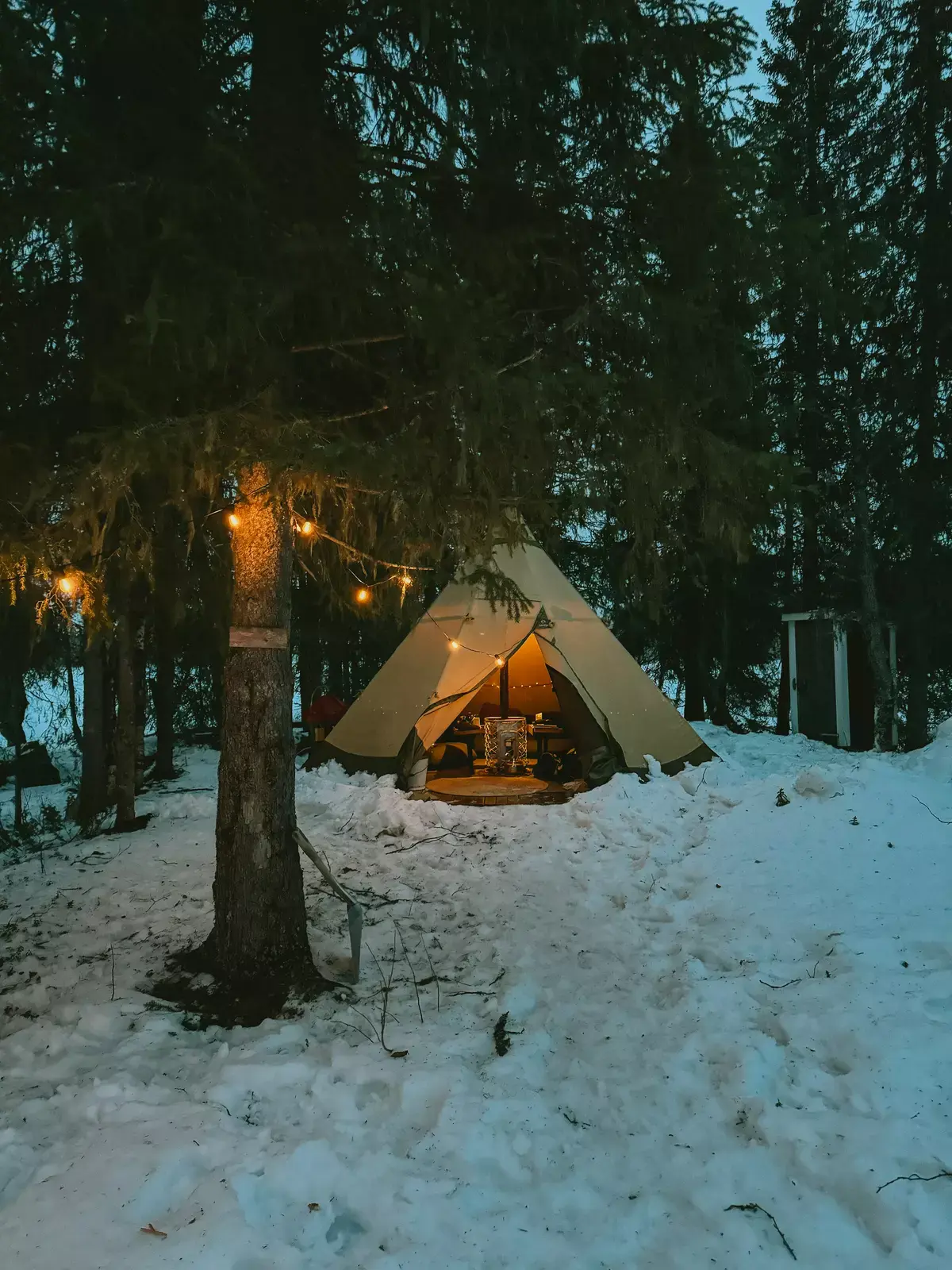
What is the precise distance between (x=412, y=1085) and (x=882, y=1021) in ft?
5.78

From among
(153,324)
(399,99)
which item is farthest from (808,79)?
(153,324)

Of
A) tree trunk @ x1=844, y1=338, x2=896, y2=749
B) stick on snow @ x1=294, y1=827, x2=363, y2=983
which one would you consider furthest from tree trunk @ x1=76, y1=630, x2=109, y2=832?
tree trunk @ x1=844, y1=338, x2=896, y2=749

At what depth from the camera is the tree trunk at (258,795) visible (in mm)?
3916

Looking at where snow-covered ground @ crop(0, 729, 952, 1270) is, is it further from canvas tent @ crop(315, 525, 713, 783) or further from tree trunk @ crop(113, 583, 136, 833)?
canvas tent @ crop(315, 525, 713, 783)

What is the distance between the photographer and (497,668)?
29.9 feet

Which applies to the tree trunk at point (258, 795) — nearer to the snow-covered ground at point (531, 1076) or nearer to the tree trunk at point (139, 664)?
the snow-covered ground at point (531, 1076)

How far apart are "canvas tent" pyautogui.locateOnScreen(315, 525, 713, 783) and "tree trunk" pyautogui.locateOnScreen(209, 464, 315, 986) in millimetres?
4431

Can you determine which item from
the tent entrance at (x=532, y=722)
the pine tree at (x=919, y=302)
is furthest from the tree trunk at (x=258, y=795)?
the pine tree at (x=919, y=302)

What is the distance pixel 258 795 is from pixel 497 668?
17.5ft

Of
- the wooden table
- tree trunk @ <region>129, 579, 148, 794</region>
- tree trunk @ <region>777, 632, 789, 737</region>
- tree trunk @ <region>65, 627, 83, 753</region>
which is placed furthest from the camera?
tree trunk @ <region>777, 632, 789, 737</region>

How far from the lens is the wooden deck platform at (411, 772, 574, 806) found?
842cm

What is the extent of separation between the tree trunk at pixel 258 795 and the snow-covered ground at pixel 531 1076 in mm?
396

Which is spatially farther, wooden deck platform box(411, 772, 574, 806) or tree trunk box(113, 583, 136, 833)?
wooden deck platform box(411, 772, 574, 806)

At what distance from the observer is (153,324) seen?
277 cm
